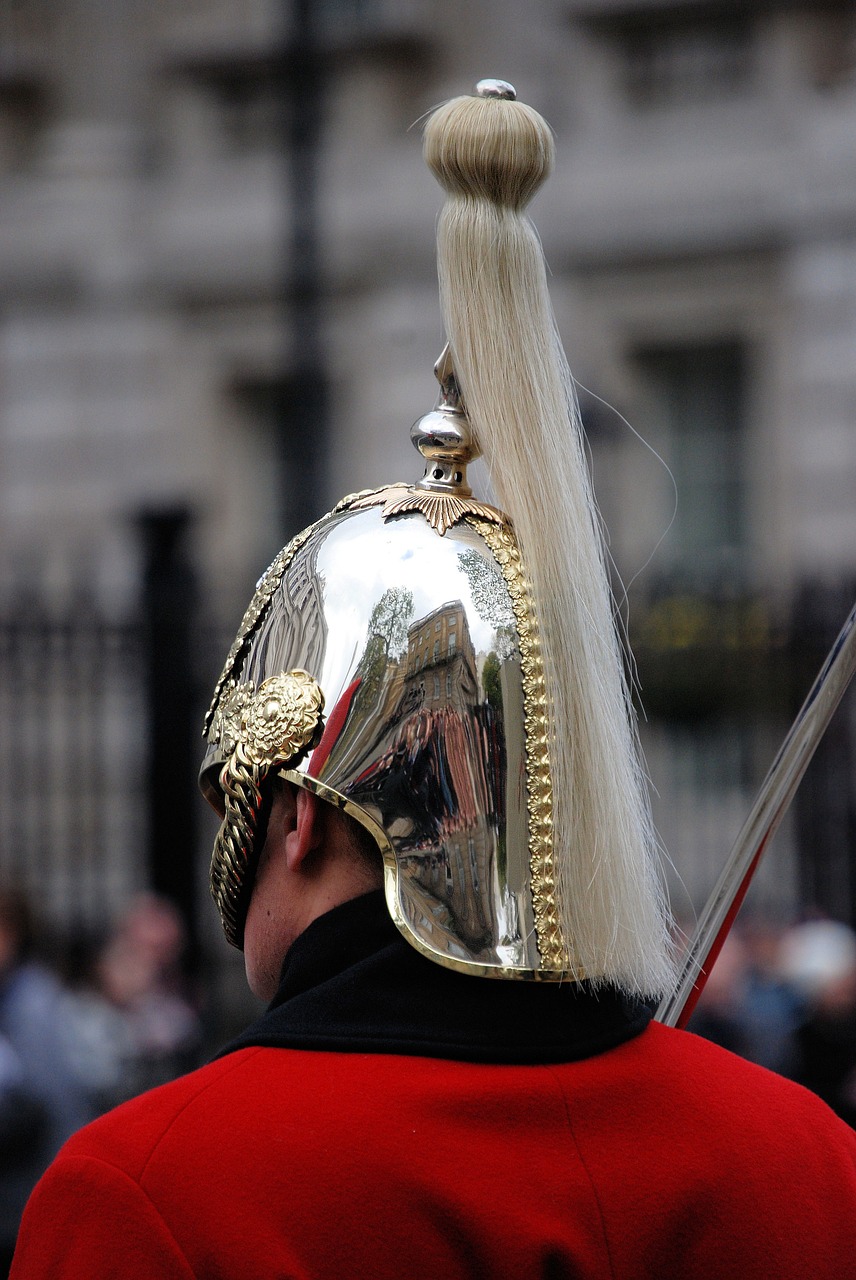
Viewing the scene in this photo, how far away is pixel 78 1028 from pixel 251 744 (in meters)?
4.99

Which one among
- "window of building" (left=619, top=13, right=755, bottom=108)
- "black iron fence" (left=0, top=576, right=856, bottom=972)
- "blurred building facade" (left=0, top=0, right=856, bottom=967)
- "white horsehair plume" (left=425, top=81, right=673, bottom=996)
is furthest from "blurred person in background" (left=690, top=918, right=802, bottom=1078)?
"window of building" (left=619, top=13, right=755, bottom=108)

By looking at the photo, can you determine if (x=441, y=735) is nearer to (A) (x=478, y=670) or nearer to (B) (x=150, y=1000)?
(A) (x=478, y=670)

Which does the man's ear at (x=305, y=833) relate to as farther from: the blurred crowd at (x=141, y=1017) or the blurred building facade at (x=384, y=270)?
the blurred building facade at (x=384, y=270)

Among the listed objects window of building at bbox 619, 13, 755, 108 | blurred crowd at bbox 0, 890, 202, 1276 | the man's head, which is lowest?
blurred crowd at bbox 0, 890, 202, 1276

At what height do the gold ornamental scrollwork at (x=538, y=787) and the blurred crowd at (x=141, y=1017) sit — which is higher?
the gold ornamental scrollwork at (x=538, y=787)

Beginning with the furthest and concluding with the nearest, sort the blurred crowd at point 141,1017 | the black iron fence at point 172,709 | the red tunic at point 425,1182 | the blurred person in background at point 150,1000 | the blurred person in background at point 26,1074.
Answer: the black iron fence at point 172,709, the blurred person in background at point 150,1000, the blurred crowd at point 141,1017, the blurred person in background at point 26,1074, the red tunic at point 425,1182

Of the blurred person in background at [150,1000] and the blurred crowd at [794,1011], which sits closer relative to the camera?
the blurred crowd at [794,1011]

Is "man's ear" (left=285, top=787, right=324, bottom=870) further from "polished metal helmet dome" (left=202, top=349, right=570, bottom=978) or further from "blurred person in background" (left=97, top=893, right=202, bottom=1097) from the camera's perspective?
"blurred person in background" (left=97, top=893, right=202, bottom=1097)

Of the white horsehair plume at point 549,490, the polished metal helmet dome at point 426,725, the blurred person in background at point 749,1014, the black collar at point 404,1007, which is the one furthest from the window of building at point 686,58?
the black collar at point 404,1007

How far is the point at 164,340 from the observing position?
14.3 metres

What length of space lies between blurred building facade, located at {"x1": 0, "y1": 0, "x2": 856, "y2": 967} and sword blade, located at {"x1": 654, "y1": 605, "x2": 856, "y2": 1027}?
7.66 meters

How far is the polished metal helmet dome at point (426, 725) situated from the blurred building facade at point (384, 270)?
26.1 ft

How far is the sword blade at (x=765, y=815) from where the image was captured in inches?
76.5

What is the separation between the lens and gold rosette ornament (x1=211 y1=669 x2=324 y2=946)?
1.79 meters
